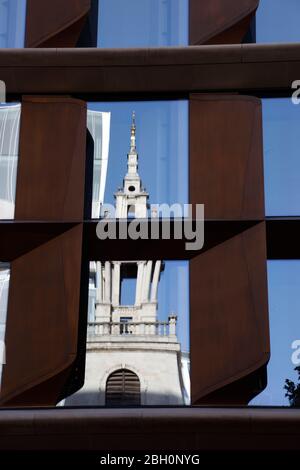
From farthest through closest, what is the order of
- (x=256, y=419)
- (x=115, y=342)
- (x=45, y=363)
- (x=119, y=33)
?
(x=115, y=342) < (x=119, y=33) < (x=45, y=363) < (x=256, y=419)

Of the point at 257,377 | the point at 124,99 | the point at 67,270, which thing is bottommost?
the point at 257,377

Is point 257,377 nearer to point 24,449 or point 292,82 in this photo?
point 24,449

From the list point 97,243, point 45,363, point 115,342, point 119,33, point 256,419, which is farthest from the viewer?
point 115,342

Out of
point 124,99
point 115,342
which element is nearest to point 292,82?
point 124,99

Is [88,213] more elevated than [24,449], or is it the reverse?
[88,213]

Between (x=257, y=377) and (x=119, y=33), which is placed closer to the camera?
(x=257, y=377)

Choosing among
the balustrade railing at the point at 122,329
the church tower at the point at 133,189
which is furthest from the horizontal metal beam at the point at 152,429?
the balustrade railing at the point at 122,329

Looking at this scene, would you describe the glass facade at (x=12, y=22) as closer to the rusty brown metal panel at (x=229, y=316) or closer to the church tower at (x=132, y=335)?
the church tower at (x=132, y=335)

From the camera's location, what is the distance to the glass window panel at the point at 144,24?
15.7 m

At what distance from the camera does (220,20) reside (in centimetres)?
1498

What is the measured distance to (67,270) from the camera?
1354cm

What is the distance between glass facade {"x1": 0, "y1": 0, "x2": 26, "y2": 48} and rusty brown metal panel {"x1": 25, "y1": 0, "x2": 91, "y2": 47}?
0.48 meters

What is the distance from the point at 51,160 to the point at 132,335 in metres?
16.9
